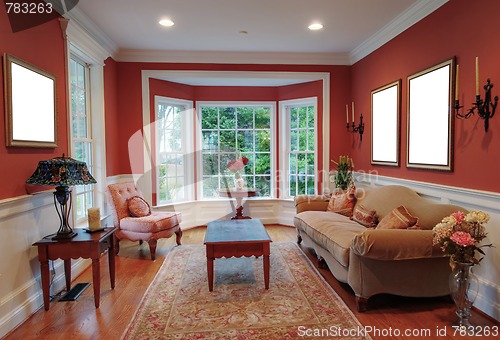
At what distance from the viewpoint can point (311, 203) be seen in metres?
4.33

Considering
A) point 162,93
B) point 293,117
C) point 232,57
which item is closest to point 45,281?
point 162,93

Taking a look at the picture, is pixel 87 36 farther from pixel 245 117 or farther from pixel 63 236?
pixel 245 117

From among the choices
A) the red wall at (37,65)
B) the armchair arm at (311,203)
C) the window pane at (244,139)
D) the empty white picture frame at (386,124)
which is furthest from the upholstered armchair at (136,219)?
the empty white picture frame at (386,124)

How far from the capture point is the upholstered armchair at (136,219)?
12.5 feet

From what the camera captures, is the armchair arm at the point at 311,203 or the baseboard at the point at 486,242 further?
the armchair arm at the point at 311,203

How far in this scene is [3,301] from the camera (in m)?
2.26

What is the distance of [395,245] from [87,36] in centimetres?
383

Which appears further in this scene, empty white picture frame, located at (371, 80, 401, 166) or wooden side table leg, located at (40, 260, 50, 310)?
empty white picture frame, located at (371, 80, 401, 166)

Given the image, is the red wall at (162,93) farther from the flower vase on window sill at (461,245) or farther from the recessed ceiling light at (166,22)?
the flower vase on window sill at (461,245)

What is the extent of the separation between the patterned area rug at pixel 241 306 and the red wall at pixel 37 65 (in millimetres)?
1413

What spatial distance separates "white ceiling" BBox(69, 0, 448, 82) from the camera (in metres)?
3.24

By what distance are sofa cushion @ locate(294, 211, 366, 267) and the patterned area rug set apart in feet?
1.18

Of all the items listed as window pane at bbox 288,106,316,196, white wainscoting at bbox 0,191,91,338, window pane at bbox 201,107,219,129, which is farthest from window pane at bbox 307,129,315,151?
white wainscoting at bbox 0,191,91,338

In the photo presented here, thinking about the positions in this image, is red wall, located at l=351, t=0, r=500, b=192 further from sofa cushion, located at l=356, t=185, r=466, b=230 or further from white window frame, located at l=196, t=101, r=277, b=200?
white window frame, located at l=196, t=101, r=277, b=200
